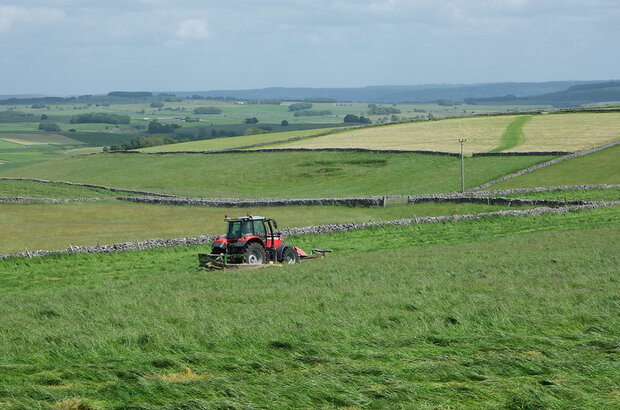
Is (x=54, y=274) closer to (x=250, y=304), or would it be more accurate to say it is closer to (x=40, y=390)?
(x=250, y=304)

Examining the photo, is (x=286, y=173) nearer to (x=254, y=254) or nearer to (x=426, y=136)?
(x=426, y=136)

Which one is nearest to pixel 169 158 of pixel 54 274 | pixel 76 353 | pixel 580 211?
pixel 580 211

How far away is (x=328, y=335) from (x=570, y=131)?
Answer: 252ft

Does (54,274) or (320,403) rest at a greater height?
(320,403)

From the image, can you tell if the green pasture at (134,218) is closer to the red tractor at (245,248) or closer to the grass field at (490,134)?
the red tractor at (245,248)

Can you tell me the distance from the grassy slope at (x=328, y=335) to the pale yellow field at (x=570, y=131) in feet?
168

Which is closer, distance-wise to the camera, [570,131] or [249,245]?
[249,245]

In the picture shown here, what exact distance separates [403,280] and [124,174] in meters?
65.5

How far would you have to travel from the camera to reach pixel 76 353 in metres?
13.4

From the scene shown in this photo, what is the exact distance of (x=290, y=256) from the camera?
91.0 feet

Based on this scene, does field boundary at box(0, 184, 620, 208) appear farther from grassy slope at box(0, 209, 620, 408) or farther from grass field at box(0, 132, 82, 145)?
grass field at box(0, 132, 82, 145)

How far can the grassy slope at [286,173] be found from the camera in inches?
2530

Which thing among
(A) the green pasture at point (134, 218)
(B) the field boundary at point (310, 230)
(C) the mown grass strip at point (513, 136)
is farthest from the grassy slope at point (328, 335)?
(C) the mown grass strip at point (513, 136)

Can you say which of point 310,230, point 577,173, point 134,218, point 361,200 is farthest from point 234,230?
point 577,173
